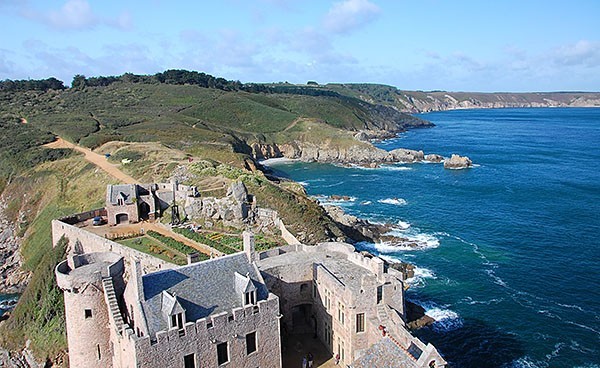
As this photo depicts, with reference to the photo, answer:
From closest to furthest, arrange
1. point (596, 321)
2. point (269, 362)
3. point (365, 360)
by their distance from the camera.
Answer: point (365, 360), point (269, 362), point (596, 321)

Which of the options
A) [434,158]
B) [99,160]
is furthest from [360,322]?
[434,158]

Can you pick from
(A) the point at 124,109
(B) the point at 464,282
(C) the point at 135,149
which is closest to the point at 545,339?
(B) the point at 464,282

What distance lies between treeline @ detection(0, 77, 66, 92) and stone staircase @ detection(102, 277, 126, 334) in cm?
16687

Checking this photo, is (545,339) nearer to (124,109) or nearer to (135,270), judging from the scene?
(135,270)

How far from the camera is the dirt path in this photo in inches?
2936

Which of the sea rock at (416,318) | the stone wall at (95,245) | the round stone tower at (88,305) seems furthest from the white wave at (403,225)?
the round stone tower at (88,305)

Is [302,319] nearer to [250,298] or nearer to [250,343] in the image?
[250,343]

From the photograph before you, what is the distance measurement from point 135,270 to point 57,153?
244 feet

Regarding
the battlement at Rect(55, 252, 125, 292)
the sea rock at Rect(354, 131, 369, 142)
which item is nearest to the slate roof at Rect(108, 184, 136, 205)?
the battlement at Rect(55, 252, 125, 292)

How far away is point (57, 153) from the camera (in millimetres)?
92438

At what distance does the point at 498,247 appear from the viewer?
67.2 metres

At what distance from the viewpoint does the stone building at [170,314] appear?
27641 mm

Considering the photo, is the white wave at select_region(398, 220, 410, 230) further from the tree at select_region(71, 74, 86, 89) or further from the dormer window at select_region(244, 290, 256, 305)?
the tree at select_region(71, 74, 86, 89)

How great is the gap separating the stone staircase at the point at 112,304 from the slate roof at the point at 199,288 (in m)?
2.12
